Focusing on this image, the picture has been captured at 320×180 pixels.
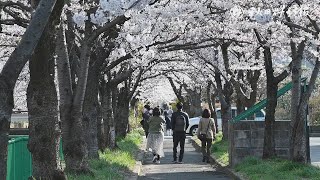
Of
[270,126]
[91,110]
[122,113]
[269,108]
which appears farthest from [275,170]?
[122,113]

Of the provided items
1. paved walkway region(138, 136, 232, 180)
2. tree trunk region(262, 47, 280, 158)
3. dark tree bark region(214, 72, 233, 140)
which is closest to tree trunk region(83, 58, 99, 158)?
paved walkway region(138, 136, 232, 180)

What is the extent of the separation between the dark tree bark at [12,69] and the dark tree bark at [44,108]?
2747mm

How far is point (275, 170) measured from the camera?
1239cm

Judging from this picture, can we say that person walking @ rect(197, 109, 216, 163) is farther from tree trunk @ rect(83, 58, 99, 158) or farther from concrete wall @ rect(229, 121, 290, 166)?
tree trunk @ rect(83, 58, 99, 158)

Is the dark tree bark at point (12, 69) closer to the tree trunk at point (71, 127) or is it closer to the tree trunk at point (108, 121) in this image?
the tree trunk at point (71, 127)

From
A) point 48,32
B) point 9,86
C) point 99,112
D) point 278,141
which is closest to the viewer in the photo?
point 9,86

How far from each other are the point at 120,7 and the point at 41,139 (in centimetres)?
275

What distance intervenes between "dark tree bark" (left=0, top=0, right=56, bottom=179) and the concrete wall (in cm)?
988

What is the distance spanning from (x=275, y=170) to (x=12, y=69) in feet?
26.3

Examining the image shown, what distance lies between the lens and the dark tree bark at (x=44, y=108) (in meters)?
→ 8.38

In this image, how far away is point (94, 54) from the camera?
1548 centimetres

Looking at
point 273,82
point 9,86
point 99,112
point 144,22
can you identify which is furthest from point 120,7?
point 99,112

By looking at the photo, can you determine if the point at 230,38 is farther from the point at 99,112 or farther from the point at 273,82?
the point at 99,112

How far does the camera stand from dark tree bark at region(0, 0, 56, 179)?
5.46 meters
